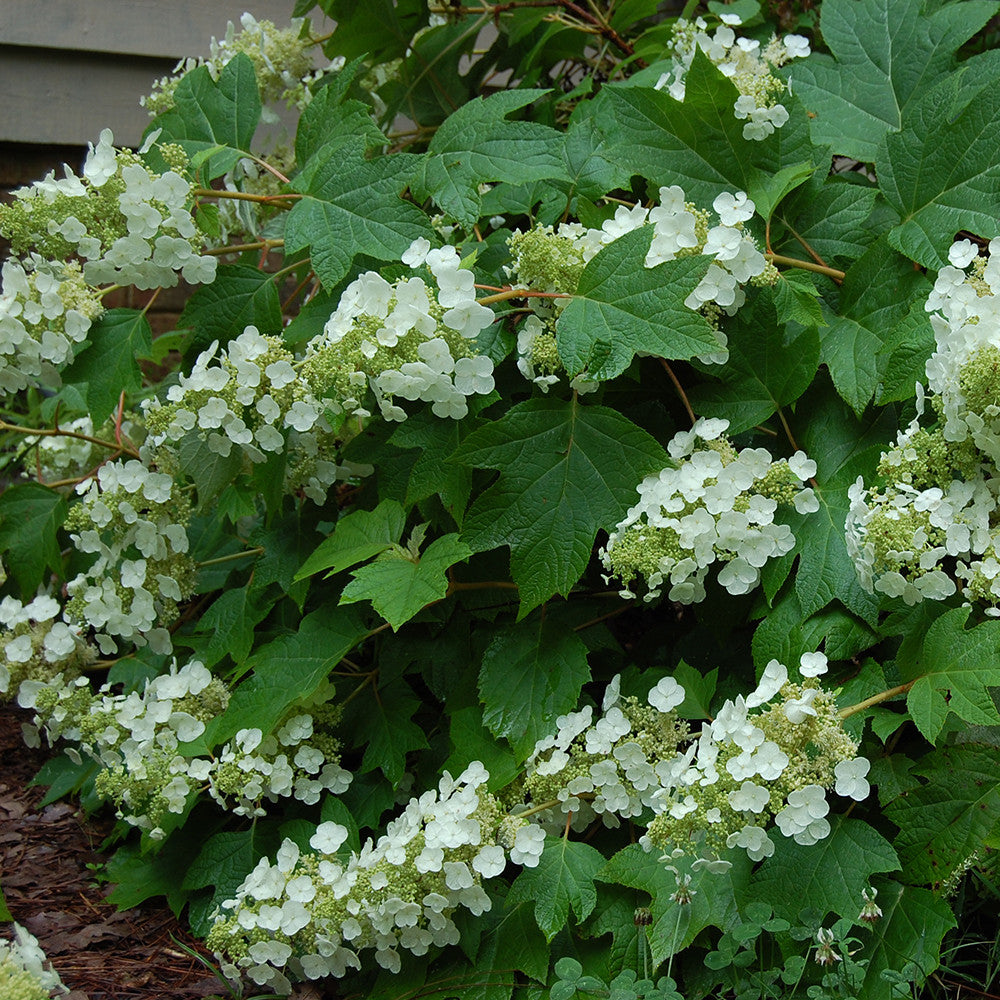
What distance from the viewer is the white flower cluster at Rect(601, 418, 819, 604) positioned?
180 centimetres

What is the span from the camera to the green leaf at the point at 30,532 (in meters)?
2.55

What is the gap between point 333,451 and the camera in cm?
230

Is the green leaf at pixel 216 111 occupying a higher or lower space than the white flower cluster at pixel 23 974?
higher

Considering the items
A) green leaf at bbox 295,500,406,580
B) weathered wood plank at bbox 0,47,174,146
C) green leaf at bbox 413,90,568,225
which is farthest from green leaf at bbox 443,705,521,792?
weathered wood plank at bbox 0,47,174,146

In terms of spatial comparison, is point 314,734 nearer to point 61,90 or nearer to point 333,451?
point 333,451

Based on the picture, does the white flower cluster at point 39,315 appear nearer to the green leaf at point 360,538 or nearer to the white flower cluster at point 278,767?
the green leaf at point 360,538

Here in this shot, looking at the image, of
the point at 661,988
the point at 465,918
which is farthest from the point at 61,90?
the point at 661,988

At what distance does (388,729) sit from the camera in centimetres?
220

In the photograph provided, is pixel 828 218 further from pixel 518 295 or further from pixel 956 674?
pixel 956 674

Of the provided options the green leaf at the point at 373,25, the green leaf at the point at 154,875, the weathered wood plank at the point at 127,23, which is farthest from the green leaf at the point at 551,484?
the weathered wood plank at the point at 127,23

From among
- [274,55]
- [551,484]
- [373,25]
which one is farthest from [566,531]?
[274,55]

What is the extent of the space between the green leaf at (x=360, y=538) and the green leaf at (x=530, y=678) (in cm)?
30

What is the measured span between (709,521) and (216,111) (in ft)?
4.80

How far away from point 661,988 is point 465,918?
0.48 metres
